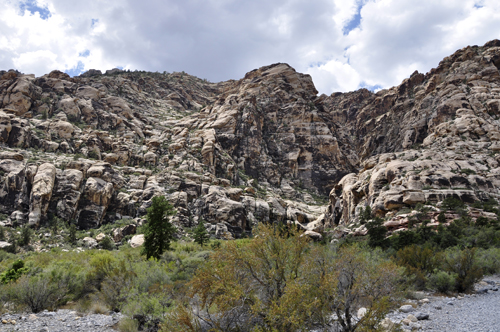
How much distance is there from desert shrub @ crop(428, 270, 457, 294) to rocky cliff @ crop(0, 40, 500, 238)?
2273 centimetres

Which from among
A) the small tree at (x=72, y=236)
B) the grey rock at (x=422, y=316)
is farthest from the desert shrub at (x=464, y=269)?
the small tree at (x=72, y=236)

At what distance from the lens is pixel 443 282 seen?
11445 mm

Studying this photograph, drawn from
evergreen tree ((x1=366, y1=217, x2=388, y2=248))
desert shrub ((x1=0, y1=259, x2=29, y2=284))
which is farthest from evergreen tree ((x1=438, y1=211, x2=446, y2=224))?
desert shrub ((x1=0, y1=259, x2=29, y2=284))

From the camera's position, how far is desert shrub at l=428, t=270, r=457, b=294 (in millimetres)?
11367

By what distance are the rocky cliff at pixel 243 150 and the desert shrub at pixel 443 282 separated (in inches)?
895

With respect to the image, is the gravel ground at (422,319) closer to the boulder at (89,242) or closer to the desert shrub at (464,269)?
the desert shrub at (464,269)

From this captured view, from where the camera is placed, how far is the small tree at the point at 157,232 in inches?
738

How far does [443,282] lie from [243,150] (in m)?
64.9

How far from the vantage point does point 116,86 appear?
83875 millimetres

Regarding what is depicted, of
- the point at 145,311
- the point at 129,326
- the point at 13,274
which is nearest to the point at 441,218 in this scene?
the point at 145,311

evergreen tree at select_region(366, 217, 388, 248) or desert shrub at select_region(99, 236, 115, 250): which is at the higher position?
evergreen tree at select_region(366, 217, 388, 248)

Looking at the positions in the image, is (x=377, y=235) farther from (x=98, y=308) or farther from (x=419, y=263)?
(x=98, y=308)

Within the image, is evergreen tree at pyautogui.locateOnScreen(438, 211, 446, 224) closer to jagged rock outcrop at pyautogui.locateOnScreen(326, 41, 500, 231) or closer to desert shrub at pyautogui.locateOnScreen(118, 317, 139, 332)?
jagged rock outcrop at pyautogui.locateOnScreen(326, 41, 500, 231)

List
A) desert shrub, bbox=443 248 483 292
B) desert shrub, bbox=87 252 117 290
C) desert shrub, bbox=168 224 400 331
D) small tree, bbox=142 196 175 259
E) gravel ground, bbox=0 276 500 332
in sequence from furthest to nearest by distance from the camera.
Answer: small tree, bbox=142 196 175 259 → desert shrub, bbox=443 248 483 292 → desert shrub, bbox=87 252 117 290 → gravel ground, bbox=0 276 500 332 → desert shrub, bbox=168 224 400 331
